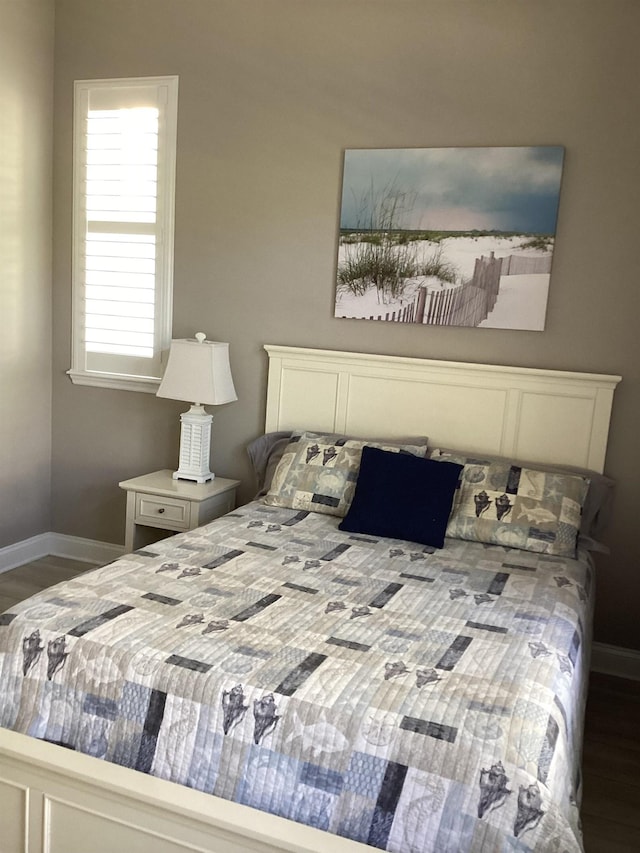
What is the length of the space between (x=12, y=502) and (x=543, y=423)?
261cm

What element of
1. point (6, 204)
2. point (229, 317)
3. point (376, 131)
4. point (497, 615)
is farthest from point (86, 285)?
point (497, 615)

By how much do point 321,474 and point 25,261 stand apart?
6.13 feet

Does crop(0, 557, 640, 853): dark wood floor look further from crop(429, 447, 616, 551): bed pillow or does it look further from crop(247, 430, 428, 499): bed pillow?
crop(247, 430, 428, 499): bed pillow

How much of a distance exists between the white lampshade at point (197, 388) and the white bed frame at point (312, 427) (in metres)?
0.24

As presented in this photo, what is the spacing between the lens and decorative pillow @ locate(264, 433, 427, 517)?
327 centimetres

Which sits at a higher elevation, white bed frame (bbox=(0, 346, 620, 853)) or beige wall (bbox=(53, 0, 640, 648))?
beige wall (bbox=(53, 0, 640, 648))

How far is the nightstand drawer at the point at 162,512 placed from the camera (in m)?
3.56

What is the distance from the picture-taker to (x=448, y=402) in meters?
3.44

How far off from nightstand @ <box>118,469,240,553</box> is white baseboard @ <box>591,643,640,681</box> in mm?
1738

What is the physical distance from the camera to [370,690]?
182 cm

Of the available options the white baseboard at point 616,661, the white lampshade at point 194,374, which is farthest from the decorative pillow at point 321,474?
the white baseboard at point 616,661

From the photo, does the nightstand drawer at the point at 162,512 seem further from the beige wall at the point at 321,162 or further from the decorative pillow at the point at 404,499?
the decorative pillow at the point at 404,499

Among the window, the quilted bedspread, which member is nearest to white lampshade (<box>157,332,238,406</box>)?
the window

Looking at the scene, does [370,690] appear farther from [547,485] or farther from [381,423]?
[381,423]
